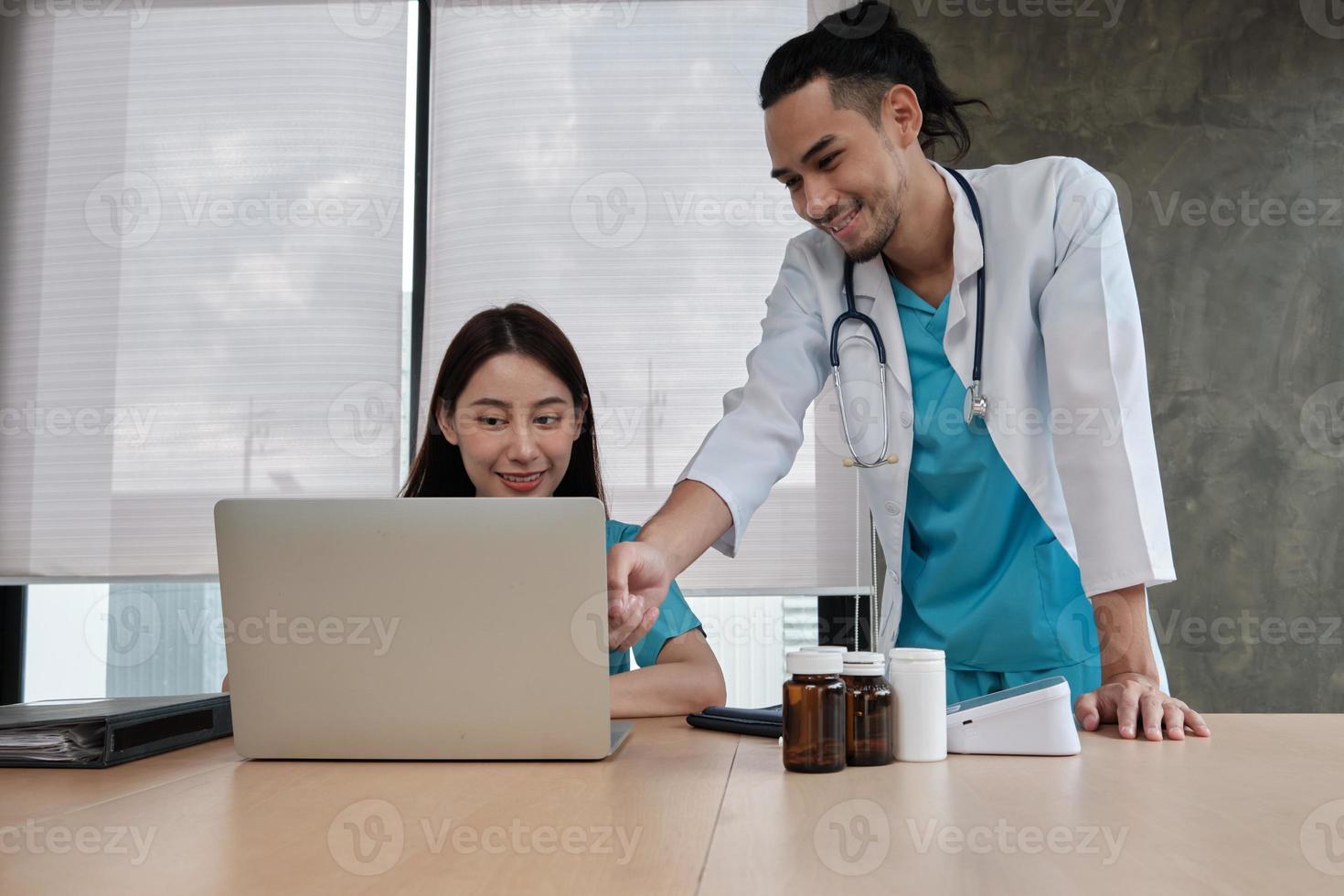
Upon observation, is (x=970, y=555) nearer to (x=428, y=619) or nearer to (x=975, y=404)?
(x=975, y=404)

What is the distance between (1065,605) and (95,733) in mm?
1096

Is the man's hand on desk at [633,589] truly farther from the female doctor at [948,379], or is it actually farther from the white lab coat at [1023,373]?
the white lab coat at [1023,373]

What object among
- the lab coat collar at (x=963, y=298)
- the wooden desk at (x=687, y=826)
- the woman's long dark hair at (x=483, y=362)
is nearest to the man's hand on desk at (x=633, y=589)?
the wooden desk at (x=687, y=826)

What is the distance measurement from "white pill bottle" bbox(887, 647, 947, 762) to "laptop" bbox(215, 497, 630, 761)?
0.24 m

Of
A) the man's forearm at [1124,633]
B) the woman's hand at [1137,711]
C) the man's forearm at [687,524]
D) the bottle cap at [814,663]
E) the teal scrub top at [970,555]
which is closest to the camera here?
the bottle cap at [814,663]

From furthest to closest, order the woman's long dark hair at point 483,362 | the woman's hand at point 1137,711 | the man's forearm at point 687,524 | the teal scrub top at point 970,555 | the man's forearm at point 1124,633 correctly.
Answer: the woman's long dark hair at point 483,362 < the teal scrub top at point 970,555 < the man's forearm at point 687,524 < the man's forearm at point 1124,633 < the woman's hand at point 1137,711

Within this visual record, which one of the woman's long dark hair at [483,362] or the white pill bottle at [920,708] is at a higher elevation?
the woman's long dark hair at [483,362]

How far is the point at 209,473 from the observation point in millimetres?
2768

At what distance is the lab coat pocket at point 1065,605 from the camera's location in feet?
4.50

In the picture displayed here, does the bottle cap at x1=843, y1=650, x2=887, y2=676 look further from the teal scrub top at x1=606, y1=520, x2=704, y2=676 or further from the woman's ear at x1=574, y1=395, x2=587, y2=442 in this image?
the woman's ear at x1=574, y1=395, x2=587, y2=442

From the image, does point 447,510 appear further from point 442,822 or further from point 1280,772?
point 1280,772

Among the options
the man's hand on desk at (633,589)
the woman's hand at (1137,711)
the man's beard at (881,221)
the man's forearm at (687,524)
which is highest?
the man's beard at (881,221)

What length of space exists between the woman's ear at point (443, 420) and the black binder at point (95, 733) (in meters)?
0.89

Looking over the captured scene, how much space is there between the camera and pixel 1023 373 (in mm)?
1367
